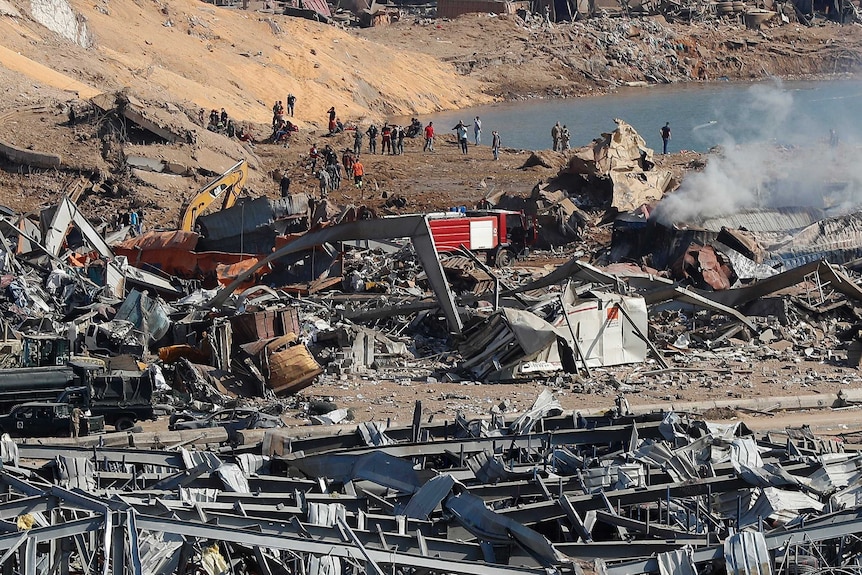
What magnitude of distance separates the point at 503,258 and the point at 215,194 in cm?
709

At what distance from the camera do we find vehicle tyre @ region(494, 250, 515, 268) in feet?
94.0

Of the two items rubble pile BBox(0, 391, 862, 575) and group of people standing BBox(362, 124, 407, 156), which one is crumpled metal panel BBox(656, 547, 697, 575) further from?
group of people standing BBox(362, 124, 407, 156)

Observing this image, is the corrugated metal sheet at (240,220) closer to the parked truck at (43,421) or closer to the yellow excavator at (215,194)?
the yellow excavator at (215,194)

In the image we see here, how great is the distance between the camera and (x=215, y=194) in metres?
31.6

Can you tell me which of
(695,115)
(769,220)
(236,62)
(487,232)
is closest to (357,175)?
(487,232)

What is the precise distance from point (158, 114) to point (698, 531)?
29126mm

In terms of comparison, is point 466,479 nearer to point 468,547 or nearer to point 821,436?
point 468,547

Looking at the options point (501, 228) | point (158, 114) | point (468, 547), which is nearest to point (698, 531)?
point (468, 547)

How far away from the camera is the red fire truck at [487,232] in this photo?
91.4ft

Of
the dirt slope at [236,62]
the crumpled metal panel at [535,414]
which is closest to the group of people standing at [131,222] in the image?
the dirt slope at [236,62]

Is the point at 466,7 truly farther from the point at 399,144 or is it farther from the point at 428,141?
the point at 399,144

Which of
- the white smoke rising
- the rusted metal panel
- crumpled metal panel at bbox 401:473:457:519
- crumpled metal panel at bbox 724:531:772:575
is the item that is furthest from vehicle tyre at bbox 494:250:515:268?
crumpled metal panel at bbox 724:531:772:575

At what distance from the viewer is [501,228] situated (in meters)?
28.8

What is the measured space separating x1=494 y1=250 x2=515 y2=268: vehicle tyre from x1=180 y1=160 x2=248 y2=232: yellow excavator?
6.58 meters
